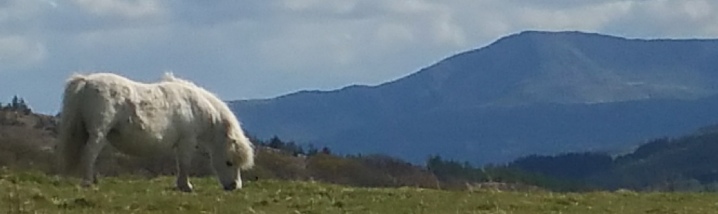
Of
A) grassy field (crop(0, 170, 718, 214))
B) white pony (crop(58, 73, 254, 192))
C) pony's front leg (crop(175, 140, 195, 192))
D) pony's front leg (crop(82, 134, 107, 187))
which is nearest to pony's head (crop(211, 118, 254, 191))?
white pony (crop(58, 73, 254, 192))

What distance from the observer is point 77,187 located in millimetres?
24453

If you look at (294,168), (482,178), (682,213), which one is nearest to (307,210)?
(682,213)

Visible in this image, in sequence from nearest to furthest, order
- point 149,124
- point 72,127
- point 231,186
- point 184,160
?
point 72,127 → point 149,124 → point 184,160 → point 231,186

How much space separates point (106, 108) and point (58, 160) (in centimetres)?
136

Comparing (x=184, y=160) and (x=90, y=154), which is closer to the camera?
(x=90, y=154)

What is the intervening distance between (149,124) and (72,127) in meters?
1.71

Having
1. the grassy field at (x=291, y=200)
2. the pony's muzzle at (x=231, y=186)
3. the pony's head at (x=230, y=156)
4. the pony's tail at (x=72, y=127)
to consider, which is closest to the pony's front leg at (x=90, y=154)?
the pony's tail at (x=72, y=127)

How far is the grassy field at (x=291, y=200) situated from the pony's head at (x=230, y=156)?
1.09 feet

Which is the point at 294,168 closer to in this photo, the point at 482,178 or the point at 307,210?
the point at 482,178

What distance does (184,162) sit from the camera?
27453mm

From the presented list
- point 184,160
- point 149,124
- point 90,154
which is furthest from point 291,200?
point 184,160

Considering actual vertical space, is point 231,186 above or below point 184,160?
below

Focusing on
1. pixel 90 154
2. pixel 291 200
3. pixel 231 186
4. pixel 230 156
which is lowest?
pixel 291 200

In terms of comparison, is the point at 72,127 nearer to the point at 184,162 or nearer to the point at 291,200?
the point at 184,162
